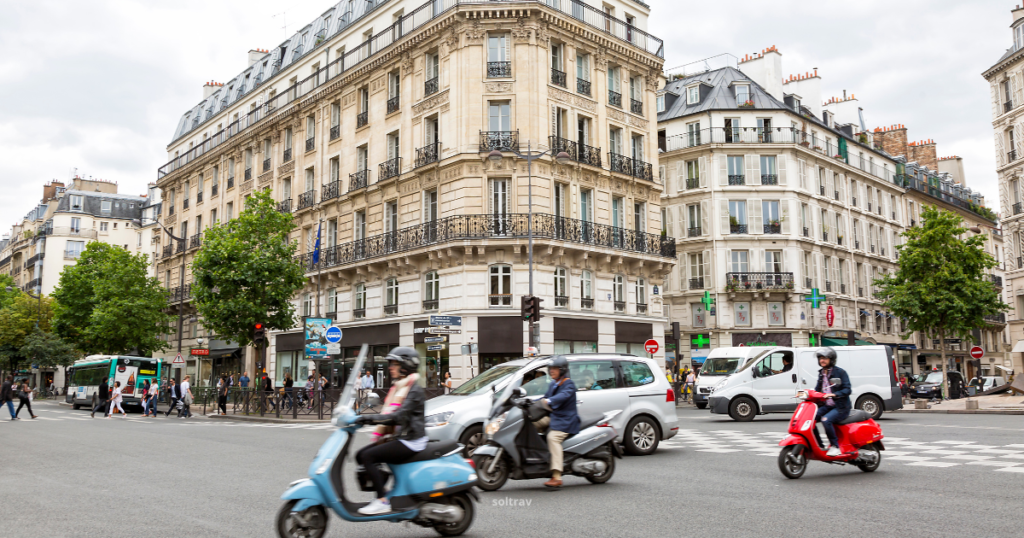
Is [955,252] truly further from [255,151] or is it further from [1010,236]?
[255,151]

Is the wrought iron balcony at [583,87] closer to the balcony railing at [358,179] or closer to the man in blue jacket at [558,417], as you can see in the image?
the balcony railing at [358,179]

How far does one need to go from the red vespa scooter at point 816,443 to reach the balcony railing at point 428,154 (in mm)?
21604

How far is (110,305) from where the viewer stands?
42719 millimetres

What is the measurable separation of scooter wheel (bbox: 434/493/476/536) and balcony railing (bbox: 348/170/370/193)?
28.0 m

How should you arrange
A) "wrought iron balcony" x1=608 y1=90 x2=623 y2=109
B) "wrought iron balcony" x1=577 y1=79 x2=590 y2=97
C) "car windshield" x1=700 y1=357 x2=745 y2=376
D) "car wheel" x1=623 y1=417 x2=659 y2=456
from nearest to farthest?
"car wheel" x1=623 y1=417 x2=659 y2=456, "car windshield" x1=700 y1=357 x2=745 y2=376, "wrought iron balcony" x1=577 y1=79 x2=590 y2=97, "wrought iron balcony" x1=608 y1=90 x2=623 y2=109

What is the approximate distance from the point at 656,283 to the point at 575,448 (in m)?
24.4

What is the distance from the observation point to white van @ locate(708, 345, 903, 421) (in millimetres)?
19391

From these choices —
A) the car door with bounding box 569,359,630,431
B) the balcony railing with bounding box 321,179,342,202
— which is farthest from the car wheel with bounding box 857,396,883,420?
the balcony railing with bounding box 321,179,342,202

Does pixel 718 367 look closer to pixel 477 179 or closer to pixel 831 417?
pixel 477 179

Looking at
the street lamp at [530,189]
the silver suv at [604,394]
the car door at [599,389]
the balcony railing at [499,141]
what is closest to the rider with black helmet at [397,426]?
the silver suv at [604,394]

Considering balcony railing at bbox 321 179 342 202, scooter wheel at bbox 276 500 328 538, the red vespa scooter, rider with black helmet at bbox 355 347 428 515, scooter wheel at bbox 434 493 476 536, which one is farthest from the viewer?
balcony railing at bbox 321 179 342 202

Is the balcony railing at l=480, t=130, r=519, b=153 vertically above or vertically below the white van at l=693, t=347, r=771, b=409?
above

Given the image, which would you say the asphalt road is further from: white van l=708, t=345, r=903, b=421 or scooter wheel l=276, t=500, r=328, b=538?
white van l=708, t=345, r=903, b=421

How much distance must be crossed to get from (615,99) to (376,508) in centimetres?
2801
